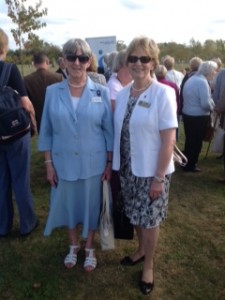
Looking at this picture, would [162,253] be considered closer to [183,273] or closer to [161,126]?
[183,273]

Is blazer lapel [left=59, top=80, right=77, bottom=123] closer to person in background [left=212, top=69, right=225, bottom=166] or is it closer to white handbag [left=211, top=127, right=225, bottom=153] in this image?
person in background [left=212, top=69, right=225, bottom=166]

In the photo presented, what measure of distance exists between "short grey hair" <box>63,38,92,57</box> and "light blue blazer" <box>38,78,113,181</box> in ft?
0.84

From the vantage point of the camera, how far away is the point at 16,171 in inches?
135

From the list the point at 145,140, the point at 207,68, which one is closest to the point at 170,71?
the point at 207,68

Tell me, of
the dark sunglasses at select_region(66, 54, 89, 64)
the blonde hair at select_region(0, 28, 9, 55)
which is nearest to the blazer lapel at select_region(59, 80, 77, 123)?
the dark sunglasses at select_region(66, 54, 89, 64)

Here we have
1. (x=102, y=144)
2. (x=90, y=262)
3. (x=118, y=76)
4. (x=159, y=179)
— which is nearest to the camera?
(x=159, y=179)

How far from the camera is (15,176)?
136 inches

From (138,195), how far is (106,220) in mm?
495

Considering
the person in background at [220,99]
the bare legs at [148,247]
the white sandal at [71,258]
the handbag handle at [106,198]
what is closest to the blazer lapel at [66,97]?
the handbag handle at [106,198]

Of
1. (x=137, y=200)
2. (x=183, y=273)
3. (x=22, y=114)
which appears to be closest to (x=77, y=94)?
(x=22, y=114)

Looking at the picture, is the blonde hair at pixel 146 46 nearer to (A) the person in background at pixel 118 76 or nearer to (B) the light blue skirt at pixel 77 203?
(A) the person in background at pixel 118 76

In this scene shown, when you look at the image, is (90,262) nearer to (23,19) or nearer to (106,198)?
(106,198)

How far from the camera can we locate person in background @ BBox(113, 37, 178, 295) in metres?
2.43

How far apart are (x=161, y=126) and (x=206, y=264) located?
64.7 inches
